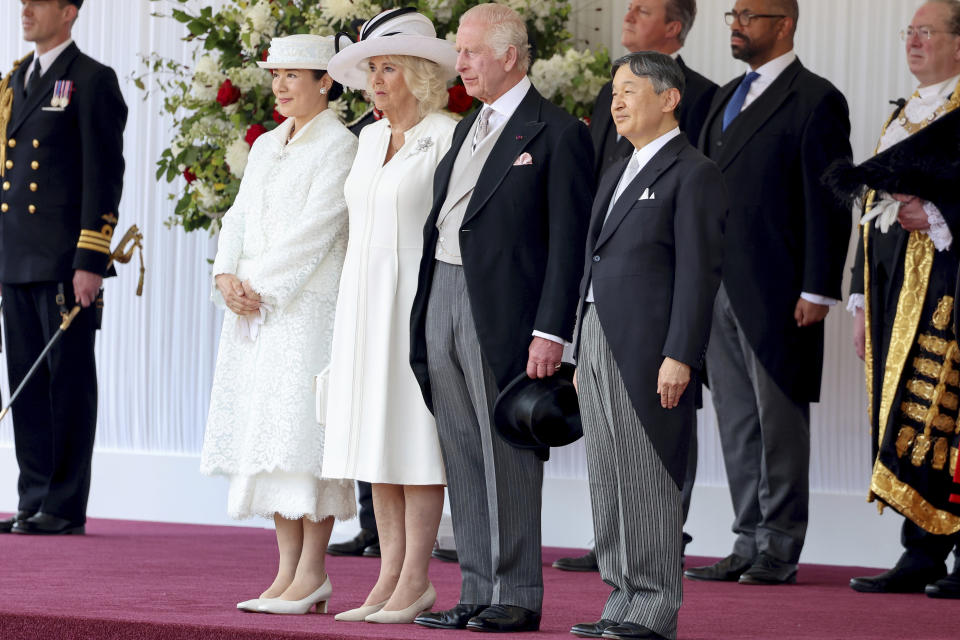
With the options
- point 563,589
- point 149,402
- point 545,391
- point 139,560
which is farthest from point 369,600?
point 149,402

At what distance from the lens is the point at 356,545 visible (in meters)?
5.11

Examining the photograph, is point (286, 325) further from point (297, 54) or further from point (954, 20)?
point (954, 20)

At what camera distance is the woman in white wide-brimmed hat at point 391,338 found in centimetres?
333

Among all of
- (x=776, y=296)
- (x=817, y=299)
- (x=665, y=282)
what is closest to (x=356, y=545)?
(x=776, y=296)

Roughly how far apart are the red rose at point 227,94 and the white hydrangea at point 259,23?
0.15 m

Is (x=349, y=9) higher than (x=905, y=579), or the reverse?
(x=349, y=9)

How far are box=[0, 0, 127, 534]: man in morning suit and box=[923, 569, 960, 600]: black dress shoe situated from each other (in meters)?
2.97

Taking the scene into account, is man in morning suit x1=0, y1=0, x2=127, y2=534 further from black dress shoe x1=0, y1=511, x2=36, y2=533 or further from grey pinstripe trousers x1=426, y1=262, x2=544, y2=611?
grey pinstripe trousers x1=426, y1=262, x2=544, y2=611

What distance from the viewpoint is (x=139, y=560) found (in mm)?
4691

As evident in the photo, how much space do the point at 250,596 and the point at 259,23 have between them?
1.98m

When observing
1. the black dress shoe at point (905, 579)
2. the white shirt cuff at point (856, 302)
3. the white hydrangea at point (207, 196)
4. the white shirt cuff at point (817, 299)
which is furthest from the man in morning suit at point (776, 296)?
the white hydrangea at point (207, 196)

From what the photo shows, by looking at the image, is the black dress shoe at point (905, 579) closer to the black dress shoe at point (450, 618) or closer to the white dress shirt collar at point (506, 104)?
the black dress shoe at point (450, 618)

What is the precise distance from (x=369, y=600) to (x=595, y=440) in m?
0.66

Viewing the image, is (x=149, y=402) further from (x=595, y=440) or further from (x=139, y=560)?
(x=595, y=440)
